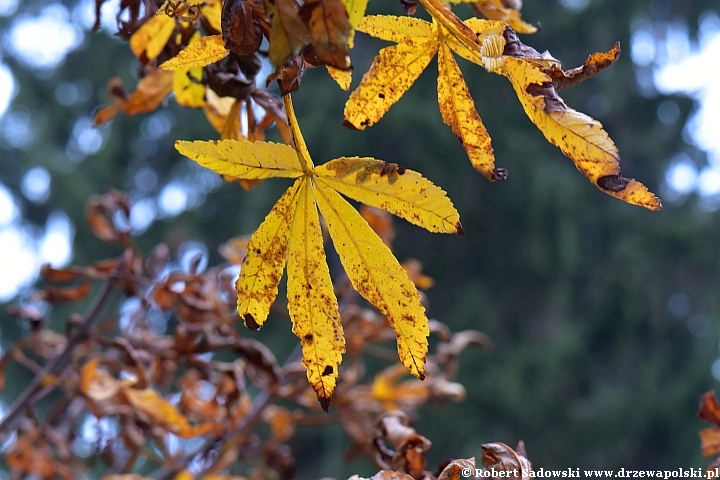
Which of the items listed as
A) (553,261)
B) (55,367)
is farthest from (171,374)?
(553,261)

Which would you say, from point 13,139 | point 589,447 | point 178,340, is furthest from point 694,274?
point 13,139

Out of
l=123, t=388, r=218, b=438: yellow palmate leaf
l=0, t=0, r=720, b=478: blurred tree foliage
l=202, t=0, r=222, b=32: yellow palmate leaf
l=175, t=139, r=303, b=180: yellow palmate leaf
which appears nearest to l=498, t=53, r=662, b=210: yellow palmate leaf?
l=175, t=139, r=303, b=180: yellow palmate leaf

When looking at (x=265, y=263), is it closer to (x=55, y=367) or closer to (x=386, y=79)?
(x=386, y=79)

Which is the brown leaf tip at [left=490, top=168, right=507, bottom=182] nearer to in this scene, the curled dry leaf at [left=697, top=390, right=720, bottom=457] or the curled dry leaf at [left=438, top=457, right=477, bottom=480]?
the curled dry leaf at [left=438, top=457, right=477, bottom=480]

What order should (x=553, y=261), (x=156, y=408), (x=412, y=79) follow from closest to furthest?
(x=412, y=79) < (x=156, y=408) < (x=553, y=261)

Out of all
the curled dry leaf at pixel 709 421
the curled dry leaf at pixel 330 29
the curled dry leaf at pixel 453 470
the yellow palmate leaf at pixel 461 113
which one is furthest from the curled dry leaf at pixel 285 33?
the curled dry leaf at pixel 709 421

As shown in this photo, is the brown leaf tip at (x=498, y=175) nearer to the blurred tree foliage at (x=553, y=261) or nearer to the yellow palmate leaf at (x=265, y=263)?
the yellow palmate leaf at (x=265, y=263)
